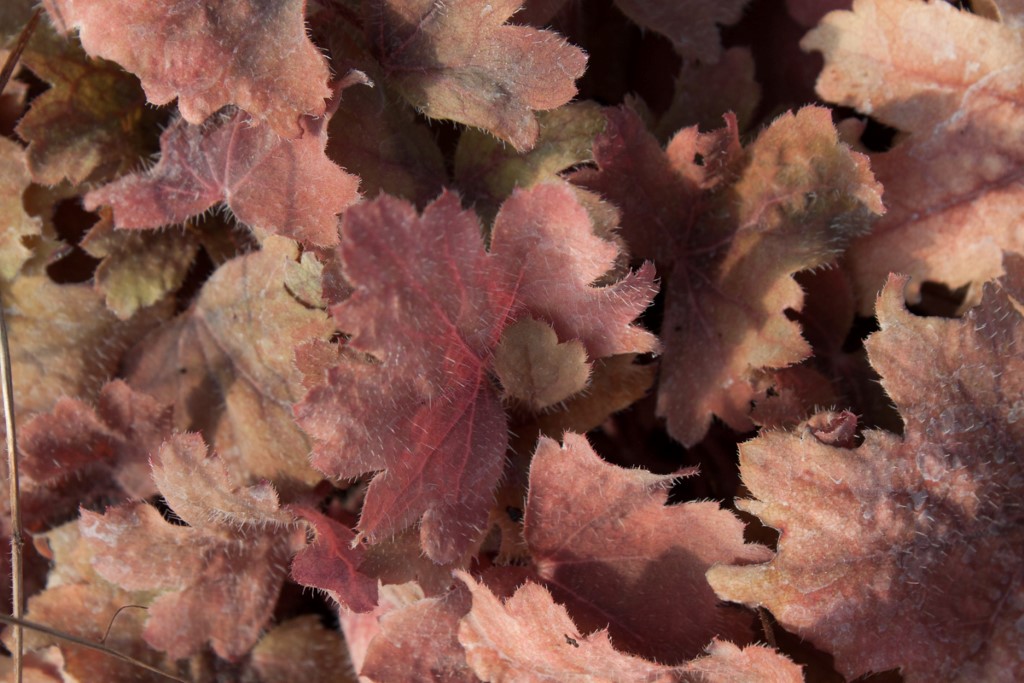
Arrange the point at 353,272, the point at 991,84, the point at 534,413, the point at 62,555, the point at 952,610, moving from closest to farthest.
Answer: the point at 353,272 → the point at 952,610 → the point at 534,413 → the point at 991,84 → the point at 62,555

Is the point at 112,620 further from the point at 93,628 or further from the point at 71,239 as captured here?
the point at 71,239

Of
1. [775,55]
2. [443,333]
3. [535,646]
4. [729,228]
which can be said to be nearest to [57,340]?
[443,333]

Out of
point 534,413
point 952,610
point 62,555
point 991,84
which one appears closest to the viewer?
point 952,610

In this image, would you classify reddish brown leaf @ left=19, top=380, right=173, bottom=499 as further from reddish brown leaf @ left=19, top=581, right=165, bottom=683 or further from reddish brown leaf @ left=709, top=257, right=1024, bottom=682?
reddish brown leaf @ left=709, top=257, right=1024, bottom=682

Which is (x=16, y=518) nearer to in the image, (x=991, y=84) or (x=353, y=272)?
(x=353, y=272)

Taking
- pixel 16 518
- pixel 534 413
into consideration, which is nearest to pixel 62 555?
pixel 16 518
